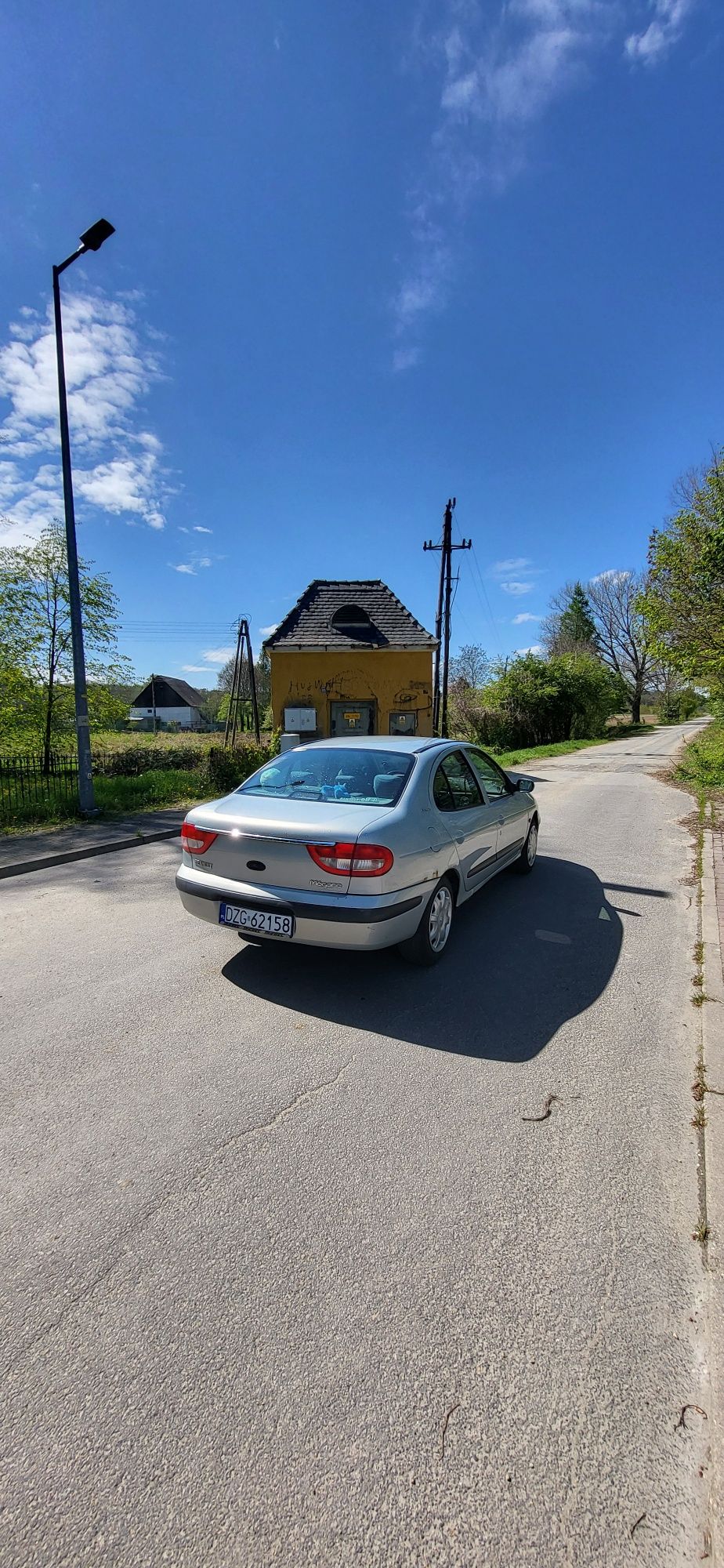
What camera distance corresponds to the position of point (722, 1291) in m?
1.91

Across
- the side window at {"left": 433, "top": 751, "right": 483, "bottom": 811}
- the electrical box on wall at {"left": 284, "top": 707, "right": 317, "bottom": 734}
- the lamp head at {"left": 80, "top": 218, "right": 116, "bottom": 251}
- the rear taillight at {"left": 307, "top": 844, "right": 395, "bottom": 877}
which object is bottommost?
the rear taillight at {"left": 307, "top": 844, "right": 395, "bottom": 877}

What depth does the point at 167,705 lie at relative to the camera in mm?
72625

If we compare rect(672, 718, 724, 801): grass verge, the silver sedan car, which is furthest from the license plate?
rect(672, 718, 724, 801): grass verge

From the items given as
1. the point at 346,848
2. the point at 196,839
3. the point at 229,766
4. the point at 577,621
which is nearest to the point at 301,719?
the point at 229,766

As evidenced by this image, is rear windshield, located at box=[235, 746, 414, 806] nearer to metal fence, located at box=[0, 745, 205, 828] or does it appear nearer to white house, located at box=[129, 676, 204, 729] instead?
metal fence, located at box=[0, 745, 205, 828]

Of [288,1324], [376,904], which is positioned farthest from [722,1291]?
[376,904]

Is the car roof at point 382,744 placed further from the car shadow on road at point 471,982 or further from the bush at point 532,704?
the bush at point 532,704

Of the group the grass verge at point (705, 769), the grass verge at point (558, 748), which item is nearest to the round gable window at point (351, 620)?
the grass verge at point (558, 748)

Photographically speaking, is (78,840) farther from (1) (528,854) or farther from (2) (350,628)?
(2) (350,628)

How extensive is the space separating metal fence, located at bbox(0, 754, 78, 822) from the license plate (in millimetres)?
7913

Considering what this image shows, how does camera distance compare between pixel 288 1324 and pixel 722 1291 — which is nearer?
pixel 288 1324

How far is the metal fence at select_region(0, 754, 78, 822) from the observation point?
10.6 metres

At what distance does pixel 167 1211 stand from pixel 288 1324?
24.0 inches

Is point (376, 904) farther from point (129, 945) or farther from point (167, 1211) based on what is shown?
point (129, 945)
